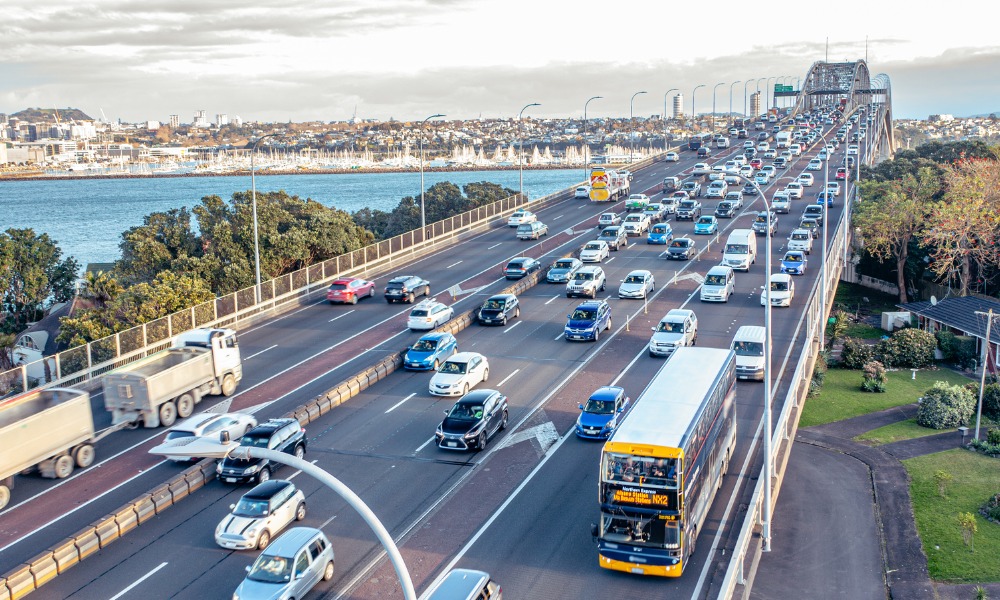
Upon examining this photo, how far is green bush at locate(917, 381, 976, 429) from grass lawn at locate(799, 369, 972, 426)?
325 cm

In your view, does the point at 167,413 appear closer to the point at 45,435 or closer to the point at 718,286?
the point at 45,435

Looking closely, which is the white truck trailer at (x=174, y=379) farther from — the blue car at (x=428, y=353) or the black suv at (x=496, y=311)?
the black suv at (x=496, y=311)

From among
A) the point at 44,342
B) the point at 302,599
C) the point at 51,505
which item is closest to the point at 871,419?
the point at 302,599

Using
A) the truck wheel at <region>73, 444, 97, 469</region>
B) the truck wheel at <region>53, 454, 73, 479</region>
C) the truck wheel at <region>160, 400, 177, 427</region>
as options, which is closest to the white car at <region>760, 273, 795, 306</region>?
the truck wheel at <region>160, 400, 177, 427</region>

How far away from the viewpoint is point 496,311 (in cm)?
4653

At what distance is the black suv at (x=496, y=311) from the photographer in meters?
46.4

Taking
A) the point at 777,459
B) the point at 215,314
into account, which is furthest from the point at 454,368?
the point at 215,314

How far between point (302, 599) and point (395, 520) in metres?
4.59

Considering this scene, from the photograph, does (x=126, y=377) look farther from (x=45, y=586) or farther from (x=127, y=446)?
(x=45, y=586)

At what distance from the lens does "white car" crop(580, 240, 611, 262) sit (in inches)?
2394

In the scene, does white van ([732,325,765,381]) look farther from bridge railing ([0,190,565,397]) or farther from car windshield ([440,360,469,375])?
bridge railing ([0,190,565,397])

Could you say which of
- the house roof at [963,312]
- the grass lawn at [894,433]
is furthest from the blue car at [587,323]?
the house roof at [963,312]

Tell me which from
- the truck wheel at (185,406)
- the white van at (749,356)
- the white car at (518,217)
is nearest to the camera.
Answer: the truck wheel at (185,406)

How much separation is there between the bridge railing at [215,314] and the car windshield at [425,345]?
11.7 m
